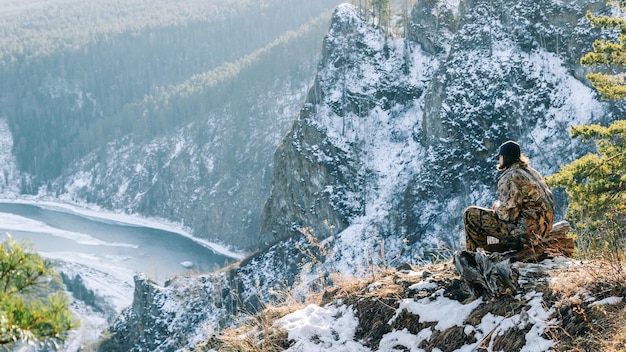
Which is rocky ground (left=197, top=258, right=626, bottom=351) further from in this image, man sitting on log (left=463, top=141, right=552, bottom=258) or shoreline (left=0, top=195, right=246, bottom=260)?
shoreline (left=0, top=195, right=246, bottom=260)

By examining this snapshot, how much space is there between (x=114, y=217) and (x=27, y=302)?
449 ft

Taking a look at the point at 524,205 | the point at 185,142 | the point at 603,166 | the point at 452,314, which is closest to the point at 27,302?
the point at 452,314

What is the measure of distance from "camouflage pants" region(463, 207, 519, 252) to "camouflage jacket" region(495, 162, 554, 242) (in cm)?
8

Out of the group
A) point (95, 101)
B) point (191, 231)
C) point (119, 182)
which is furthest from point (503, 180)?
point (95, 101)

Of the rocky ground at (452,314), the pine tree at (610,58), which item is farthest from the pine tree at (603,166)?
the rocky ground at (452,314)

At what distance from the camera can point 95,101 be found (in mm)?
192750

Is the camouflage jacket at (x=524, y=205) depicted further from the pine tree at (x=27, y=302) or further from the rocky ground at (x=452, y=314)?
the pine tree at (x=27, y=302)

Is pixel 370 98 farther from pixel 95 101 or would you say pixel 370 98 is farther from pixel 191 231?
pixel 95 101

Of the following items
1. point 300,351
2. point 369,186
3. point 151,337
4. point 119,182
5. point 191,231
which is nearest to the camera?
point 300,351

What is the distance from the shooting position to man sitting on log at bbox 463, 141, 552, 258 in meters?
6.09

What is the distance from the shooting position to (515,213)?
6.08 m

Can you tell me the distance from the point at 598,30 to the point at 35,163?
6031 inches

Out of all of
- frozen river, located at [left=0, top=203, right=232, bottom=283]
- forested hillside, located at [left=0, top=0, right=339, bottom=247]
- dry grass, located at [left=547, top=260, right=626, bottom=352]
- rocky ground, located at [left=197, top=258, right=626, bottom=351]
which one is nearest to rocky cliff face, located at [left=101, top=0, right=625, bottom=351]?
frozen river, located at [left=0, top=203, right=232, bottom=283]

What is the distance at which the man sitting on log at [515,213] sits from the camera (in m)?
6.09
